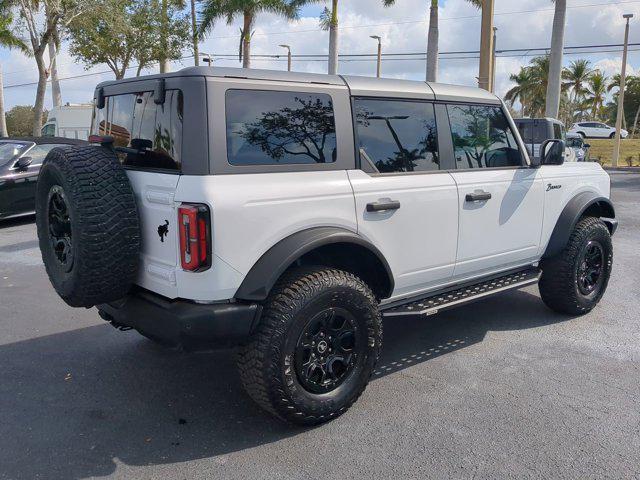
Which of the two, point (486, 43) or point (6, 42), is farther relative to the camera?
point (6, 42)

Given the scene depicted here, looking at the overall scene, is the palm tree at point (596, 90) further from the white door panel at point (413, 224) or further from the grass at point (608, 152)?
the white door panel at point (413, 224)

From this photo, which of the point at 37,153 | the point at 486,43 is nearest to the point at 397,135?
the point at 37,153

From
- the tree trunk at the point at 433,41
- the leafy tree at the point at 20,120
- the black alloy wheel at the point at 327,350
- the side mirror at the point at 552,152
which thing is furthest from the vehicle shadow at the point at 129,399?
the leafy tree at the point at 20,120

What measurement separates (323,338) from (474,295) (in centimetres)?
152

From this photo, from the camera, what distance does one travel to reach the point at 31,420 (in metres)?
3.51

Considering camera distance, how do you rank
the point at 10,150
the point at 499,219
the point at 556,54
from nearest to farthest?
the point at 499,219
the point at 10,150
the point at 556,54

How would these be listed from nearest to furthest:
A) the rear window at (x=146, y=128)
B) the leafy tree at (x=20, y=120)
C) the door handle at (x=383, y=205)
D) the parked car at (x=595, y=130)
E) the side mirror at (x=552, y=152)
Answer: the rear window at (x=146, y=128), the door handle at (x=383, y=205), the side mirror at (x=552, y=152), the parked car at (x=595, y=130), the leafy tree at (x=20, y=120)

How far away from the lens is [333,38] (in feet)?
69.4

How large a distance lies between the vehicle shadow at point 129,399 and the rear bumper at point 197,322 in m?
0.44

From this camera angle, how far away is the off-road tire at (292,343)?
3.17m

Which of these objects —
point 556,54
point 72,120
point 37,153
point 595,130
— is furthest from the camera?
point 595,130

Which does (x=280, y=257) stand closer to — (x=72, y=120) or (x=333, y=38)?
(x=333, y=38)

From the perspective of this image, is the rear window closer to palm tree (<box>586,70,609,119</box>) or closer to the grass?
the grass

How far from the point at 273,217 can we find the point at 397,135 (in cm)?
126
